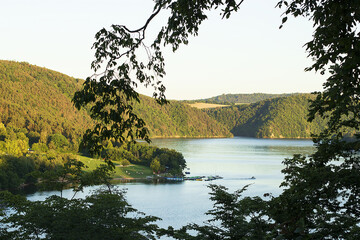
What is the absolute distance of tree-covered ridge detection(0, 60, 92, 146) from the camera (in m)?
114

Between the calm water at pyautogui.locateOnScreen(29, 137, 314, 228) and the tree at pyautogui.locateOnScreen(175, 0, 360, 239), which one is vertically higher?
the tree at pyautogui.locateOnScreen(175, 0, 360, 239)

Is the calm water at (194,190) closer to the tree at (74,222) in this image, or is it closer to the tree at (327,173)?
the tree at (74,222)

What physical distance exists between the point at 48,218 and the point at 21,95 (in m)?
157

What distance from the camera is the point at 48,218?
45.5ft

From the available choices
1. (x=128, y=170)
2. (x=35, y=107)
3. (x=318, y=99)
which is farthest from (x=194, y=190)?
(x=35, y=107)

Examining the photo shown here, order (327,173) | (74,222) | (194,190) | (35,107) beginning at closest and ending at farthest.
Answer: (327,173), (74,222), (194,190), (35,107)

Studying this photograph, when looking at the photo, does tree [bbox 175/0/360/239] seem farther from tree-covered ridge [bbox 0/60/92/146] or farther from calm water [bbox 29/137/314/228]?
tree-covered ridge [bbox 0/60/92/146]

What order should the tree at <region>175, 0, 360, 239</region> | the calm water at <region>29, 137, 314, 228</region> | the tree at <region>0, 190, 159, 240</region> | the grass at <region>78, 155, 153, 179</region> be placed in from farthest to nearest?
the grass at <region>78, 155, 153, 179</region>, the calm water at <region>29, 137, 314, 228</region>, the tree at <region>0, 190, 159, 240</region>, the tree at <region>175, 0, 360, 239</region>

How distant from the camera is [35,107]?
154m

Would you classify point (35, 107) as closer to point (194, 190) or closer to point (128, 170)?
point (128, 170)

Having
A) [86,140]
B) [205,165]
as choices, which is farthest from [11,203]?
[205,165]

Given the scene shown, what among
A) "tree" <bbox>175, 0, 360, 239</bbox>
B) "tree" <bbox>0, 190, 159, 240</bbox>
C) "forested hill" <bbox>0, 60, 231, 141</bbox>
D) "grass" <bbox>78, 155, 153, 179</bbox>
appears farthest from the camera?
"forested hill" <bbox>0, 60, 231, 141</bbox>

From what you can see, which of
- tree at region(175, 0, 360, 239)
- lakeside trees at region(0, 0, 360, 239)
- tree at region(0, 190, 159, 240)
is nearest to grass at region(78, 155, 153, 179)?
tree at region(0, 190, 159, 240)

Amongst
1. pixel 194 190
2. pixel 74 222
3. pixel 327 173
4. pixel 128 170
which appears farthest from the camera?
pixel 128 170
